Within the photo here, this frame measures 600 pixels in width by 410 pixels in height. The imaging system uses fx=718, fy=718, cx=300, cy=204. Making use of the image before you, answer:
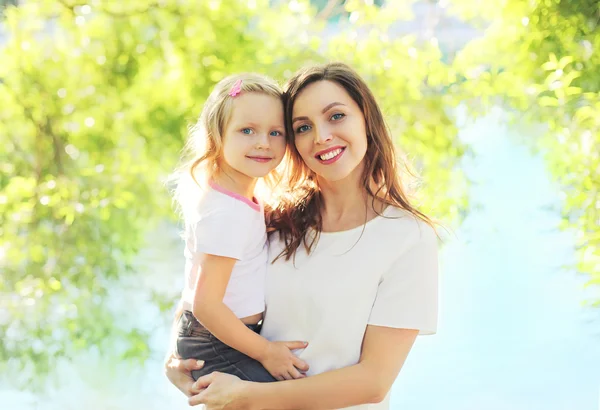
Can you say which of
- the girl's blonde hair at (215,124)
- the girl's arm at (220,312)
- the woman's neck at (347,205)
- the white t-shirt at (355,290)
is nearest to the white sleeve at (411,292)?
the white t-shirt at (355,290)

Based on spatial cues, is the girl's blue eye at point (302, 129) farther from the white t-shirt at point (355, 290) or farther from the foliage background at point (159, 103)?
the foliage background at point (159, 103)

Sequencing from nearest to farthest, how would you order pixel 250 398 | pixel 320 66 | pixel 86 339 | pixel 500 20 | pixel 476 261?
pixel 250 398
pixel 320 66
pixel 500 20
pixel 86 339
pixel 476 261

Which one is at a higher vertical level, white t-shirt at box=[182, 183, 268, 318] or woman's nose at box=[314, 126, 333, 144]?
woman's nose at box=[314, 126, 333, 144]

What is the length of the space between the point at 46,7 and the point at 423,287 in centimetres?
255

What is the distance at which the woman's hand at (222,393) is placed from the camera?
5.28 ft

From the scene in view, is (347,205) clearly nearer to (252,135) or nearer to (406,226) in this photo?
(406,226)

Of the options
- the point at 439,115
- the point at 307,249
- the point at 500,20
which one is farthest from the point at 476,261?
the point at 307,249

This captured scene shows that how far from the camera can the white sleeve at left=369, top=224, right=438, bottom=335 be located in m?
1.61

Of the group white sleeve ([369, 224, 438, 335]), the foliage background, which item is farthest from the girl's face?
the foliage background

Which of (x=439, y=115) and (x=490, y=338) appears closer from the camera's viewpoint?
(x=439, y=115)

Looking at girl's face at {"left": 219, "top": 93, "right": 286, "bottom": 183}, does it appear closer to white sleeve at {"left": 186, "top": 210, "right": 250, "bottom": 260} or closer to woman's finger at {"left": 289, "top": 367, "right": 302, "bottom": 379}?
white sleeve at {"left": 186, "top": 210, "right": 250, "bottom": 260}

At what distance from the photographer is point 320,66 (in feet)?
5.62

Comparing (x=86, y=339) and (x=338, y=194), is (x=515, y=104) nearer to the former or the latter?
(x=338, y=194)

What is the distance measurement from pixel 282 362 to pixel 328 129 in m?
0.55
